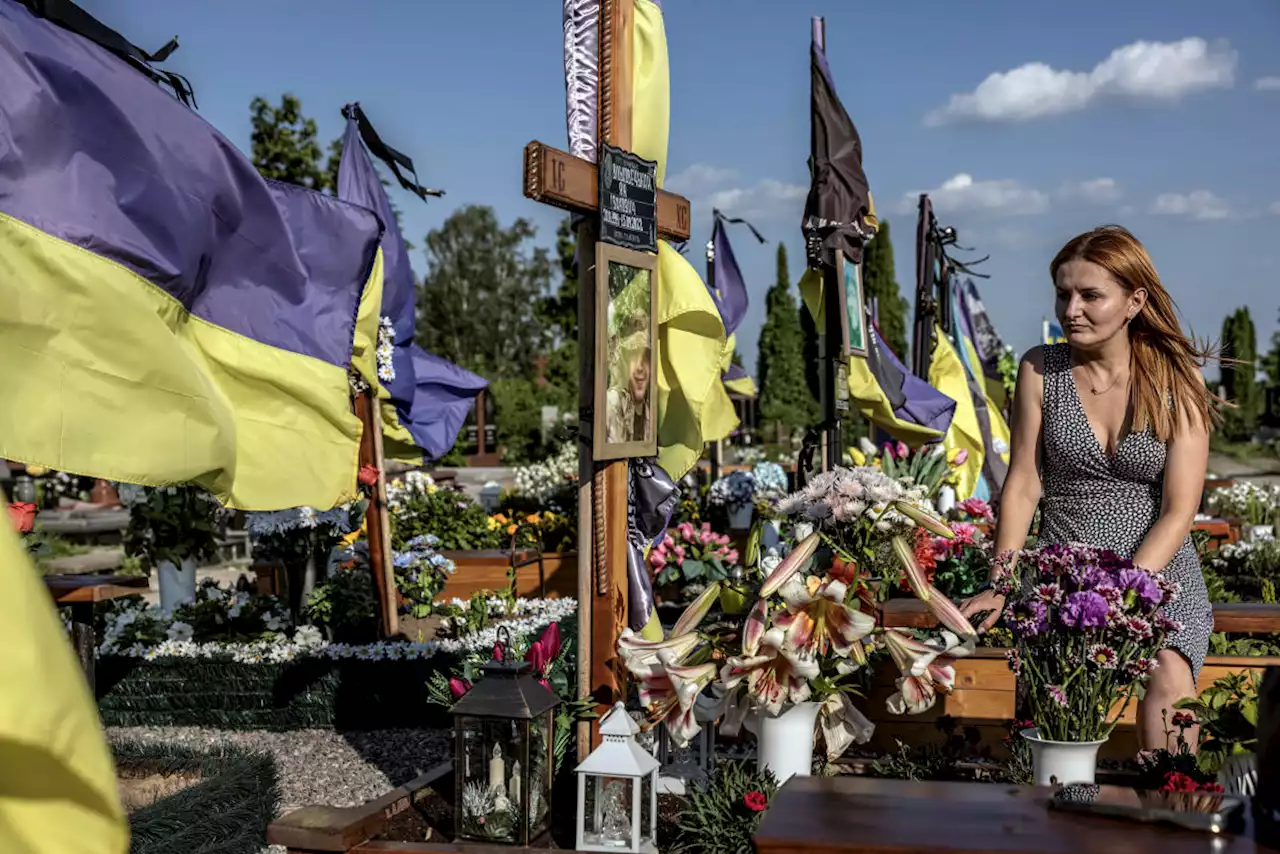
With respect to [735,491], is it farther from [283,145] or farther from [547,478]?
[283,145]

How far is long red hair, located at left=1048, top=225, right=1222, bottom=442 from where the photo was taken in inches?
131

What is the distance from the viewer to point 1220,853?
1.67 metres

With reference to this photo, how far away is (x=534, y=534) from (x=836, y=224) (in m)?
3.70

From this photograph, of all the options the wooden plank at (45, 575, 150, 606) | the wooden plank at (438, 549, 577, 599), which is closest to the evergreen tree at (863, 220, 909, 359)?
the wooden plank at (438, 549, 577, 599)

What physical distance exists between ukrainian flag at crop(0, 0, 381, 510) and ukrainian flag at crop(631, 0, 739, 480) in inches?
42.8

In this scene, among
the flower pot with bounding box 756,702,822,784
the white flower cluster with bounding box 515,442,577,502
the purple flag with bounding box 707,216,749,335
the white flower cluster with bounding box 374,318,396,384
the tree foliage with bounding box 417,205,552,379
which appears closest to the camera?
the flower pot with bounding box 756,702,822,784

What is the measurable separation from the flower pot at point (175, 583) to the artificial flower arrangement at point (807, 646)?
587 cm

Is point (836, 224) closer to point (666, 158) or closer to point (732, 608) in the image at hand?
point (666, 158)

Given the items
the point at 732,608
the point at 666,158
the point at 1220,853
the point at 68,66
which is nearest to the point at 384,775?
the point at 732,608

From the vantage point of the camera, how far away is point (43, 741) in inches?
41.2

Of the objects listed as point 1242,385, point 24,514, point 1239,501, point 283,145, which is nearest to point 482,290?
point 1242,385

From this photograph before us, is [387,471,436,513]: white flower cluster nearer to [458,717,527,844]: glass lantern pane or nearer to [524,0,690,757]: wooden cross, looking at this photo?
[524,0,690,757]: wooden cross

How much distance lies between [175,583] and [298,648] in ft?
5.80

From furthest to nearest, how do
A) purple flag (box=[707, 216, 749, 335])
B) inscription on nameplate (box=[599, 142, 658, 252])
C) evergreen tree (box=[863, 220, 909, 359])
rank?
evergreen tree (box=[863, 220, 909, 359]) → purple flag (box=[707, 216, 749, 335]) → inscription on nameplate (box=[599, 142, 658, 252])
